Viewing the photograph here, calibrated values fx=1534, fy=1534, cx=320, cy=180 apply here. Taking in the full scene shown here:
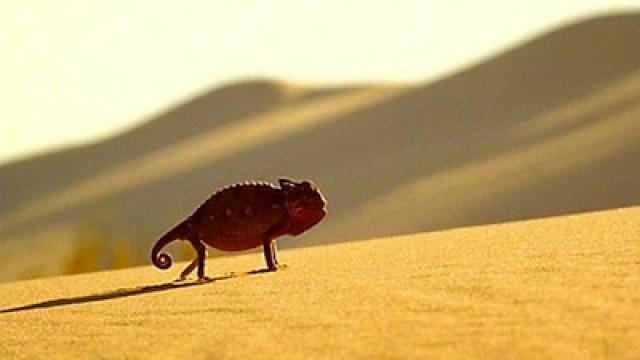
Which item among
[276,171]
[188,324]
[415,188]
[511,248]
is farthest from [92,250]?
[276,171]

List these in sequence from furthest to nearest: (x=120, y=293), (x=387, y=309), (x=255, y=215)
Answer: (x=255, y=215) → (x=120, y=293) → (x=387, y=309)

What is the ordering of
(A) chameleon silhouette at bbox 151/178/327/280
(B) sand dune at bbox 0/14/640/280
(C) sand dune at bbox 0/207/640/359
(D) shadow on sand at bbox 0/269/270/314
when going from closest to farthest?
(C) sand dune at bbox 0/207/640/359 → (D) shadow on sand at bbox 0/269/270/314 → (A) chameleon silhouette at bbox 151/178/327/280 → (B) sand dune at bbox 0/14/640/280

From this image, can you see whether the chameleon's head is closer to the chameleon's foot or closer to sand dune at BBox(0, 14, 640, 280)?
the chameleon's foot

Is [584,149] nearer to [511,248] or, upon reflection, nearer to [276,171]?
[276,171]

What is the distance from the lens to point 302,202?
31.4ft

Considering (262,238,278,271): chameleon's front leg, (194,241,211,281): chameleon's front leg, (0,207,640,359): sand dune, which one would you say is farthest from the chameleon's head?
(194,241,211,281): chameleon's front leg

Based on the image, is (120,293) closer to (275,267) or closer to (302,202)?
(275,267)

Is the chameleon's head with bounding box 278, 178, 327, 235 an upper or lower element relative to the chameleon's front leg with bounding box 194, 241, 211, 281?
upper

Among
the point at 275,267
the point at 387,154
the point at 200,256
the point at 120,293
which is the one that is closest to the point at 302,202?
the point at 275,267

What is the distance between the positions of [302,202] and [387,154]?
181 feet

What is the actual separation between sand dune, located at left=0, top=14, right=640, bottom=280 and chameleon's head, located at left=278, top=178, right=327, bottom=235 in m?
25.2

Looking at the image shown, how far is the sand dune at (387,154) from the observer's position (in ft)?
138

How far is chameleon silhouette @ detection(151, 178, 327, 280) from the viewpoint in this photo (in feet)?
31.3

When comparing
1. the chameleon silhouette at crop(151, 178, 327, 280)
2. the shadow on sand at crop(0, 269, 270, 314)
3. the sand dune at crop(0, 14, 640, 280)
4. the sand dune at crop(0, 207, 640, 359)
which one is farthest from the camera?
the sand dune at crop(0, 14, 640, 280)
